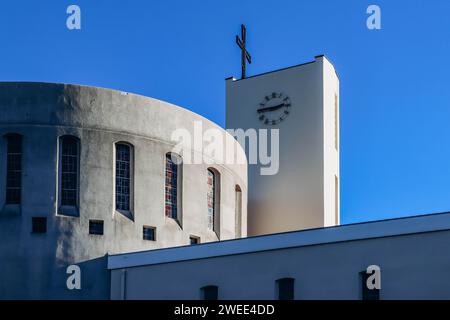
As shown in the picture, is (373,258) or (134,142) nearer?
(373,258)

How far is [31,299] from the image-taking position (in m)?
30.7

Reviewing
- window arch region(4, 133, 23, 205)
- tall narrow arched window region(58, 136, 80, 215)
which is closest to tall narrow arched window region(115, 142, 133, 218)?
tall narrow arched window region(58, 136, 80, 215)

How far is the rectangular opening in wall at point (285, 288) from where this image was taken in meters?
27.4

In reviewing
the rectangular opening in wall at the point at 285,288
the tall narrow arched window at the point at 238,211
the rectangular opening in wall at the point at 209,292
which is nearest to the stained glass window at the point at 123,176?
the rectangular opening in wall at the point at 209,292

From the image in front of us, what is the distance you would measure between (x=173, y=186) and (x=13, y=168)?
5.89 metres

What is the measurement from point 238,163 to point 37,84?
31.1 ft

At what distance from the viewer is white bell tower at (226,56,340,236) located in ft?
140

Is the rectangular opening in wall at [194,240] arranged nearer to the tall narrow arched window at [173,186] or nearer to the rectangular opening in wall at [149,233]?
the tall narrow arched window at [173,186]

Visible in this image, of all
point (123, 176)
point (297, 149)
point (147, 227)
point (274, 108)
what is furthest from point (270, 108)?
point (147, 227)

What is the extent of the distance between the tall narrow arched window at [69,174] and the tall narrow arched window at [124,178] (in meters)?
1.49

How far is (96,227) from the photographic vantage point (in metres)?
32.0

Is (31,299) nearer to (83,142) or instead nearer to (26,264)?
(26,264)

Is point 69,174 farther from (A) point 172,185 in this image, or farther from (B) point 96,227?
(A) point 172,185

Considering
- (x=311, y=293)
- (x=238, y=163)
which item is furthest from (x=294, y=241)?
(x=238, y=163)
